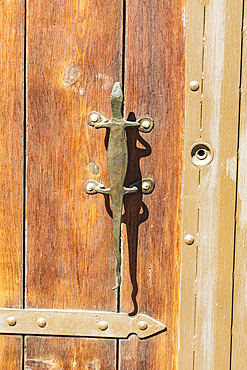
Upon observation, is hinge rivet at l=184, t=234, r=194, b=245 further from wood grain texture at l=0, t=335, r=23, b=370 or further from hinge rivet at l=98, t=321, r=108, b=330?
wood grain texture at l=0, t=335, r=23, b=370

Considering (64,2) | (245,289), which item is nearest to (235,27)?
(64,2)

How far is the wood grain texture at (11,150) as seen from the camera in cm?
75

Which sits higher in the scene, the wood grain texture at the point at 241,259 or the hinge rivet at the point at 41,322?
the wood grain texture at the point at 241,259

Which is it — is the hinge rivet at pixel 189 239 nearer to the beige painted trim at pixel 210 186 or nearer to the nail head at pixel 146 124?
the beige painted trim at pixel 210 186

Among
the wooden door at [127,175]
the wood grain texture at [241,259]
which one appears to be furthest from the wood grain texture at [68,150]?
the wood grain texture at [241,259]

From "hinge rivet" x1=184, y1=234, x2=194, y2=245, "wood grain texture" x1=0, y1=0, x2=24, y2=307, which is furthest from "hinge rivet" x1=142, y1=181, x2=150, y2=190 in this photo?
"wood grain texture" x1=0, y1=0, x2=24, y2=307

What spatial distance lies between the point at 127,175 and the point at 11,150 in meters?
0.24

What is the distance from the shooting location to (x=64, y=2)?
74 centimetres

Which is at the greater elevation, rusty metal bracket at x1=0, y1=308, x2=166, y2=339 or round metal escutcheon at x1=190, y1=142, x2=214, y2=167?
round metal escutcheon at x1=190, y1=142, x2=214, y2=167

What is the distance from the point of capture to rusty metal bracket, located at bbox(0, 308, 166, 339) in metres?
0.77

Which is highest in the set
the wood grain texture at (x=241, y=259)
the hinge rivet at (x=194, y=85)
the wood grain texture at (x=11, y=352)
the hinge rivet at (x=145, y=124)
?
the hinge rivet at (x=194, y=85)

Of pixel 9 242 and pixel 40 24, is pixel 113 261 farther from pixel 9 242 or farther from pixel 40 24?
pixel 40 24

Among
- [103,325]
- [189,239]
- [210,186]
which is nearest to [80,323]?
[103,325]

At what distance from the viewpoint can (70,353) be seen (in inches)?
30.7
